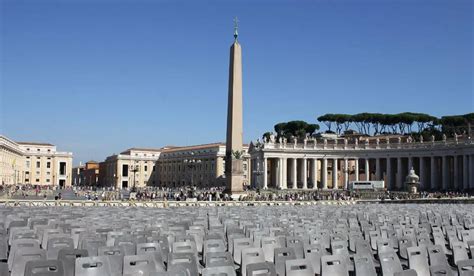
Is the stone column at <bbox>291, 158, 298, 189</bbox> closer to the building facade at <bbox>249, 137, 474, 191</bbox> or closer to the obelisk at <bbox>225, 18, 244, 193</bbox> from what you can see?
the building facade at <bbox>249, 137, 474, 191</bbox>

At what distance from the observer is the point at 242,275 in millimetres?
8602

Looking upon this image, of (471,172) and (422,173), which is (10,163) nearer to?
(422,173)

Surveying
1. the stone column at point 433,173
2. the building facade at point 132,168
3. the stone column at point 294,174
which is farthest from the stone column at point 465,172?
the building facade at point 132,168

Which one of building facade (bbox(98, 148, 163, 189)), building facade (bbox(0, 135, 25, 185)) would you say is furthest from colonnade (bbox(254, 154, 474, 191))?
building facade (bbox(98, 148, 163, 189))

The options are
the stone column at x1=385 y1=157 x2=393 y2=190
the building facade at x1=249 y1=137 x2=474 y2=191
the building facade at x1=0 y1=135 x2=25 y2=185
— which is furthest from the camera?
the building facade at x1=0 y1=135 x2=25 y2=185

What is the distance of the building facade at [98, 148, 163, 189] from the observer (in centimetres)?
16125

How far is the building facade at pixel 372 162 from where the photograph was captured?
88.4 metres

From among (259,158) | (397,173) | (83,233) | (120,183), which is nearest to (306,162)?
(259,158)

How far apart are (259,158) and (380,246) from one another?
304ft

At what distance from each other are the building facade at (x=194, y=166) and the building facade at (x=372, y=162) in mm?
23749

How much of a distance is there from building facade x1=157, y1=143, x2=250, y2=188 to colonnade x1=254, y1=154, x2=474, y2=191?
23254 millimetres

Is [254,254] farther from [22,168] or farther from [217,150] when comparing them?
[22,168]

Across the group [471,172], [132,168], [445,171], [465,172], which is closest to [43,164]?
[132,168]

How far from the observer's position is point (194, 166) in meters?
144
